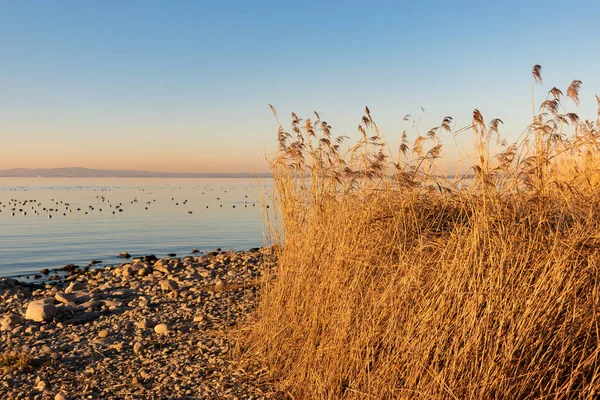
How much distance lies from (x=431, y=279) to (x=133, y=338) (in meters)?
5.15

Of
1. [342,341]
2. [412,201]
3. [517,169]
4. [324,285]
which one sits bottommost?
[342,341]

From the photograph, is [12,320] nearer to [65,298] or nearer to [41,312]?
[41,312]

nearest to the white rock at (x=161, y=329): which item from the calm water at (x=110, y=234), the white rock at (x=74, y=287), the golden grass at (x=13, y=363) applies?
the golden grass at (x=13, y=363)

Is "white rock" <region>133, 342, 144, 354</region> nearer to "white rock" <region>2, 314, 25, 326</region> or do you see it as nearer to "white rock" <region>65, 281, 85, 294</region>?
"white rock" <region>2, 314, 25, 326</region>

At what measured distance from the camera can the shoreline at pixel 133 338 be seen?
227 inches

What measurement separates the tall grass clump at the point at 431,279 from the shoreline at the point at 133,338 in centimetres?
82

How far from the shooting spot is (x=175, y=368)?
6.21 meters

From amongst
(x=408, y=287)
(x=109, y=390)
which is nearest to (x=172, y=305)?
(x=109, y=390)

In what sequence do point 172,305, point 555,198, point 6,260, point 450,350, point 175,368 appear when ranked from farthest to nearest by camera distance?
point 6,260 < point 172,305 < point 175,368 < point 555,198 < point 450,350

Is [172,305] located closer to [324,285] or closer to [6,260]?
[324,285]

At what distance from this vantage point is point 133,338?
749cm

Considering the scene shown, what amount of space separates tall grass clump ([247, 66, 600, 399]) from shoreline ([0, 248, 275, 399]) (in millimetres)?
821

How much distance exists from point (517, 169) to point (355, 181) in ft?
5.59

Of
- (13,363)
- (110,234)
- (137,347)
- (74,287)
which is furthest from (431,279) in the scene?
(110,234)
